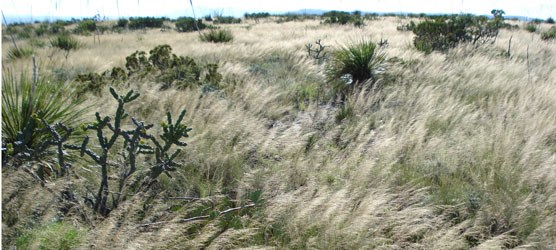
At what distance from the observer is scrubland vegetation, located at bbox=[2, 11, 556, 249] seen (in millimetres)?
2453

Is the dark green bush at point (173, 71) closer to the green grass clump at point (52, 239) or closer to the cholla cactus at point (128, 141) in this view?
the cholla cactus at point (128, 141)

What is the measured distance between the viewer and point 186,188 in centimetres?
311

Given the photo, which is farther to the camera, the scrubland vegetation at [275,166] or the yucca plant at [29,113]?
the yucca plant at [29,113]

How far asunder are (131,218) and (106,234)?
1.04 feet

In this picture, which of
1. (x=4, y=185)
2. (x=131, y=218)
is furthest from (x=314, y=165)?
(x=4, y=185)

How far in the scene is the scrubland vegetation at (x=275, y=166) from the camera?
8.05 feet

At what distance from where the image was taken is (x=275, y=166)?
3.43 m

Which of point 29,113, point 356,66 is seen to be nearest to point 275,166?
point 29,113

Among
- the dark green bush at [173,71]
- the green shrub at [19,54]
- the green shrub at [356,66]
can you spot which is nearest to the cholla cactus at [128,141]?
the dark green bush at [173,71]

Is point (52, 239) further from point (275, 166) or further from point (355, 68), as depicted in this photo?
point (355, 68)

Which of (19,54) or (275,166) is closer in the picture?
(275,166)

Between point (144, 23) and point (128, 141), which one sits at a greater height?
point (144, 23)

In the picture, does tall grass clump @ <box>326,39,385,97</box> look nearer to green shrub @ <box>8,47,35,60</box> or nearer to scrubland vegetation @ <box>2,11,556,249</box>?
scrubland vegetation @ <box>2,11,556,249</box>

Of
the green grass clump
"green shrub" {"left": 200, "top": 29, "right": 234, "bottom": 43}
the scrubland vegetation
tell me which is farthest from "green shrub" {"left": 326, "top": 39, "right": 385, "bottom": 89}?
"green shrub" {"left": 200, "top": 29, "right": 234, "bottom": 43}
